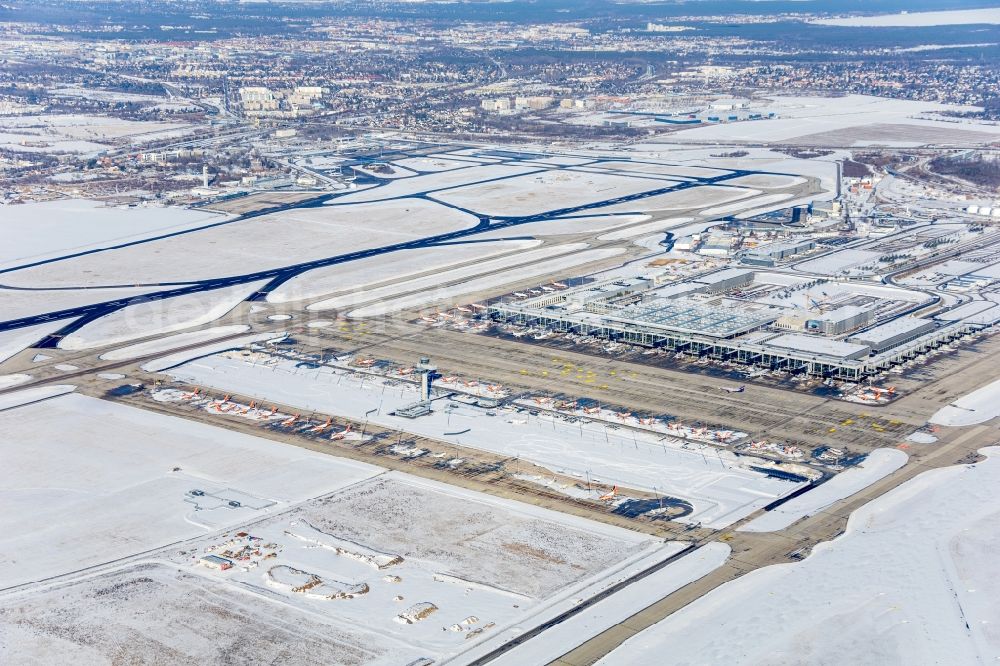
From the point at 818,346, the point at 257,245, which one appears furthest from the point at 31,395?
the point at 818,346

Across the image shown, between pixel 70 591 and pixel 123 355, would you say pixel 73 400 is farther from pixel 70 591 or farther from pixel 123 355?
pixel 70 591

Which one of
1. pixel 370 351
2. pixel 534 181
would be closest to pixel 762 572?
pixel 370 351

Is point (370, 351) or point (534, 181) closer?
point (370, 351)

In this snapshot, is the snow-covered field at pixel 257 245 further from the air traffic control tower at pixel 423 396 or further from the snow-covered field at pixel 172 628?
the snow-covered field at pixel 172 628

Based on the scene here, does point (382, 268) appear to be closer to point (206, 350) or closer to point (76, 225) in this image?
point (206, 350)

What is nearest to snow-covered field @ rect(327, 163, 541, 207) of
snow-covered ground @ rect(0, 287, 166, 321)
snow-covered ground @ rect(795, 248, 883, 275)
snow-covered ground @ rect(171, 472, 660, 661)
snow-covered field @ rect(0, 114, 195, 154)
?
snow-covered ground @ rect(0, 287, 166, 321)

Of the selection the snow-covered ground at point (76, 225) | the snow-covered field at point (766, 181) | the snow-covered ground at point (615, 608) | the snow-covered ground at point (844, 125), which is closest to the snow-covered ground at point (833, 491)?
the snow-covered ground at point (615, 608)

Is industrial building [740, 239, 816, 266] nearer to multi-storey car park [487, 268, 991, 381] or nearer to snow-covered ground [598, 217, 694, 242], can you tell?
multi-storey car park [487, 268, 991, 381]
